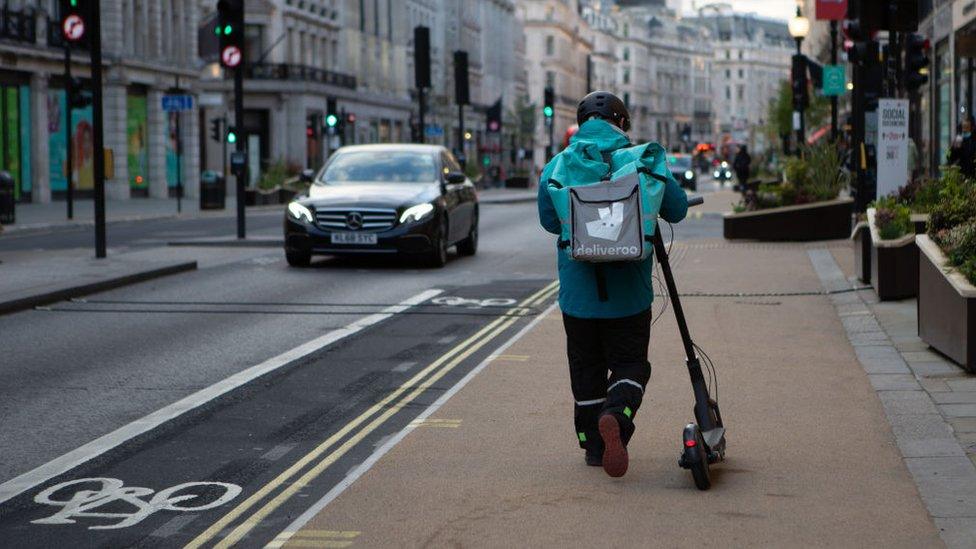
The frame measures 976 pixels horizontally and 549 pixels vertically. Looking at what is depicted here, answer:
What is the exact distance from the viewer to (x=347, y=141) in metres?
84.7

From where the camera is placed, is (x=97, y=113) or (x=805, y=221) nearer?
(x=97, y=113)

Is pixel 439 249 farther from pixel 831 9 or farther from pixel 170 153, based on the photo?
pixel 170 153

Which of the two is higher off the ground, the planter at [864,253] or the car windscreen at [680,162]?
the car windscreen at [680,162]

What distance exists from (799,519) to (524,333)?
686 centimetres

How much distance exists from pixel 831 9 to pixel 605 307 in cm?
2932

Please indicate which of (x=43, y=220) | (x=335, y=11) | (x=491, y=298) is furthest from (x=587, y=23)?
(x=491, y=298)

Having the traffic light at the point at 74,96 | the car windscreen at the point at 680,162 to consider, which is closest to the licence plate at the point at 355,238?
the traffic light at the point at 74,96

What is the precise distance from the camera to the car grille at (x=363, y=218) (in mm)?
19906

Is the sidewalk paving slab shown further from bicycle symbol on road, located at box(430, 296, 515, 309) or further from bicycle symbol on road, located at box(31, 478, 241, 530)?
bicycle symbol on road, located at box(31, 478, 241, 530)

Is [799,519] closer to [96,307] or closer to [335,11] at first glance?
[96,307]

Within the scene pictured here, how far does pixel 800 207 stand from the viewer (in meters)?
25.8

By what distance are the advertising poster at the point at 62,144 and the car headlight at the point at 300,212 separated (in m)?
33.9

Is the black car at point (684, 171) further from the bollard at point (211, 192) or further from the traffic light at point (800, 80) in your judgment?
the bollard at point (211, 192)

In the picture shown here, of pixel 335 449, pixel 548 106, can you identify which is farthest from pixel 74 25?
pixel 548 106
